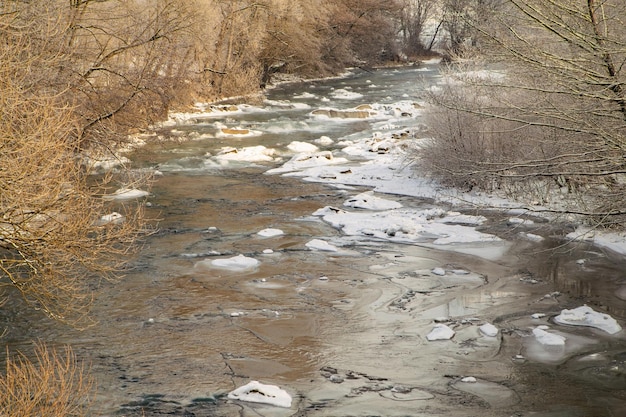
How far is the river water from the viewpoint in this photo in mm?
8633

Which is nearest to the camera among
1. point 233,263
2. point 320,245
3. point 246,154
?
point 233,263

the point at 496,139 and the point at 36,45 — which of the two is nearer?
the point at 36,45

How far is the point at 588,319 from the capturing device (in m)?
10.7

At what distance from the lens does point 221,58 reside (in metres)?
34.1

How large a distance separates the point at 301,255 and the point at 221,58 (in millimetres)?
22172

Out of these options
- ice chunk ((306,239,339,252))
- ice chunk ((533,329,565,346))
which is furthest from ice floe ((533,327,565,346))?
ice chunk ((306,239,339,252))

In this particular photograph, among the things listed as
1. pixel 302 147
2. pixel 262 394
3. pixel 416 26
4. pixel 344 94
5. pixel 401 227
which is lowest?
pixel 262 394

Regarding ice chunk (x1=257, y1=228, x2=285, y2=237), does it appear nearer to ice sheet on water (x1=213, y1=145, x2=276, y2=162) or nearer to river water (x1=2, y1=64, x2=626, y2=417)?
river water (x1=2, y1=64, x2=626, y2=417)

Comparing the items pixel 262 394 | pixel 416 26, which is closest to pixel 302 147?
pixel 262 394

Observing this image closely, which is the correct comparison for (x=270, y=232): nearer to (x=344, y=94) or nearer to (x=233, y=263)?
(x=233, y=263)

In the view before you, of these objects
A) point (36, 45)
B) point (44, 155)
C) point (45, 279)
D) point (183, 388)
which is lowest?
point (183, 388)

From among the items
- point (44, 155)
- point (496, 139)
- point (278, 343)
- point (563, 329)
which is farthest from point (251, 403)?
point (496, 139)

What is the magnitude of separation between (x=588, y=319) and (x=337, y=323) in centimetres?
336

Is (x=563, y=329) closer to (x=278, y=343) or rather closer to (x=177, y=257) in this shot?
(x=278, y=343)
